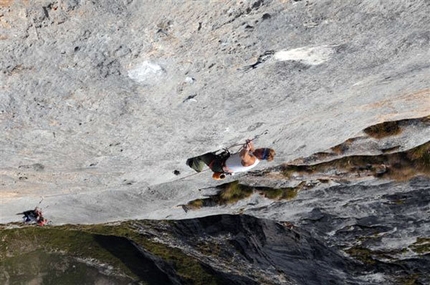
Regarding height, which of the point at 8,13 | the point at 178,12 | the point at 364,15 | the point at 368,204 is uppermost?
the point at 368,204

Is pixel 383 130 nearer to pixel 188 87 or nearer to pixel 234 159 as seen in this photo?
pixel 234 159

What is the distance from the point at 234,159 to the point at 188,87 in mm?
2152

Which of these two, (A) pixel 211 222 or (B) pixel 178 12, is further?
(A) pixel 211 222

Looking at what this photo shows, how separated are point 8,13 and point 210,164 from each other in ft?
13.4

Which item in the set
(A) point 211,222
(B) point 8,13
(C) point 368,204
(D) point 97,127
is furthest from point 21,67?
(A) point 211,222

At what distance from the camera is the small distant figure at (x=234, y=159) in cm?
598

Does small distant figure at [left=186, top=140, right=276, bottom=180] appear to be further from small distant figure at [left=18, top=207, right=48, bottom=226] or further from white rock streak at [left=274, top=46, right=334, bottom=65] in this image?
small distant figure at [left=18, top=207, right=48, bottom=226]

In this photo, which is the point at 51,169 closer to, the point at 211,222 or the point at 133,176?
the point at 133,176

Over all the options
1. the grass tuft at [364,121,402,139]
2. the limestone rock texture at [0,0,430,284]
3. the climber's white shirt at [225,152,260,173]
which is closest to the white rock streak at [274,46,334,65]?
the limestone rock texture at [0,0,430,284]

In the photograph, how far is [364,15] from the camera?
3703 millimetres

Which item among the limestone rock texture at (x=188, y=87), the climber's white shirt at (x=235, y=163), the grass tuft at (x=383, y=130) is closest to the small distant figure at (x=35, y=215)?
the limestone rock texture at (x=188, y=87)

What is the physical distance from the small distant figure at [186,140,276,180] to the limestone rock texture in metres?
0.19

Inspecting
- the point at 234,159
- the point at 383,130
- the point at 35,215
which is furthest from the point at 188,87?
the point at 35,215

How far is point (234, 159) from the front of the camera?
6258 mm
